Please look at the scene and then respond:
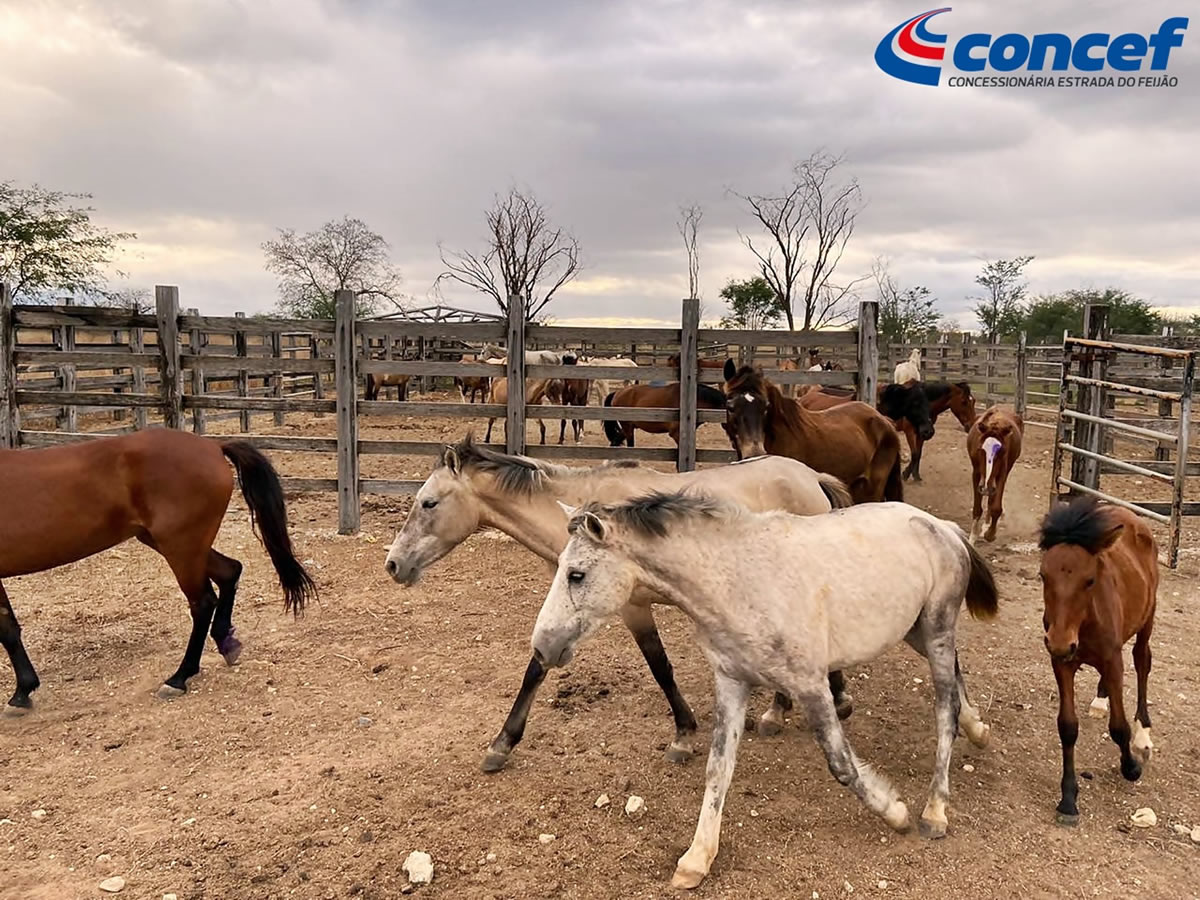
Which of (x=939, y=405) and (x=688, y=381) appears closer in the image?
(x=688, y=381)

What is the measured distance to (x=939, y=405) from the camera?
11.1m

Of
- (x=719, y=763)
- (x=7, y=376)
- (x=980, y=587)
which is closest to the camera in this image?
(x=719, y=763)

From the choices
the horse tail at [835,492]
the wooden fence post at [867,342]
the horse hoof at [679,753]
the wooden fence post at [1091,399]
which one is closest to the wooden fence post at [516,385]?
the wooden fence post at [867,342]

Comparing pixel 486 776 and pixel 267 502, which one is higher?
pixel 267 502

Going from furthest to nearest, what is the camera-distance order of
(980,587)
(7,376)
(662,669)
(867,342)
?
(7,376)
(867,342)
(662,669)
(980,587)

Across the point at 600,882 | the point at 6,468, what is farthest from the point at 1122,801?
the point at 6,468

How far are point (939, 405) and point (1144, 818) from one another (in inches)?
346

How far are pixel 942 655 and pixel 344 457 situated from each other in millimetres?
5965

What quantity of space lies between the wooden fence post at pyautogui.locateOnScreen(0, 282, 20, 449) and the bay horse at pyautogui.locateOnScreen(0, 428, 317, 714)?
14.8 ft

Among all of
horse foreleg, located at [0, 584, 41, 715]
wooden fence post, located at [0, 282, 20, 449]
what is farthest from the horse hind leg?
wooden fence post, located at [0, 282, 20, 449]

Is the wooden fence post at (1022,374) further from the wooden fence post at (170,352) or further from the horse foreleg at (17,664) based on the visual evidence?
Result: the horse foreleg at (17,664)

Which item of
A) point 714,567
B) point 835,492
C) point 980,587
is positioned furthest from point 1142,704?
point 714,567

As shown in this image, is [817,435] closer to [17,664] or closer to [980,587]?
[980,587]

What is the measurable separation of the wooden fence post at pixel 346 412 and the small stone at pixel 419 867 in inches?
204
